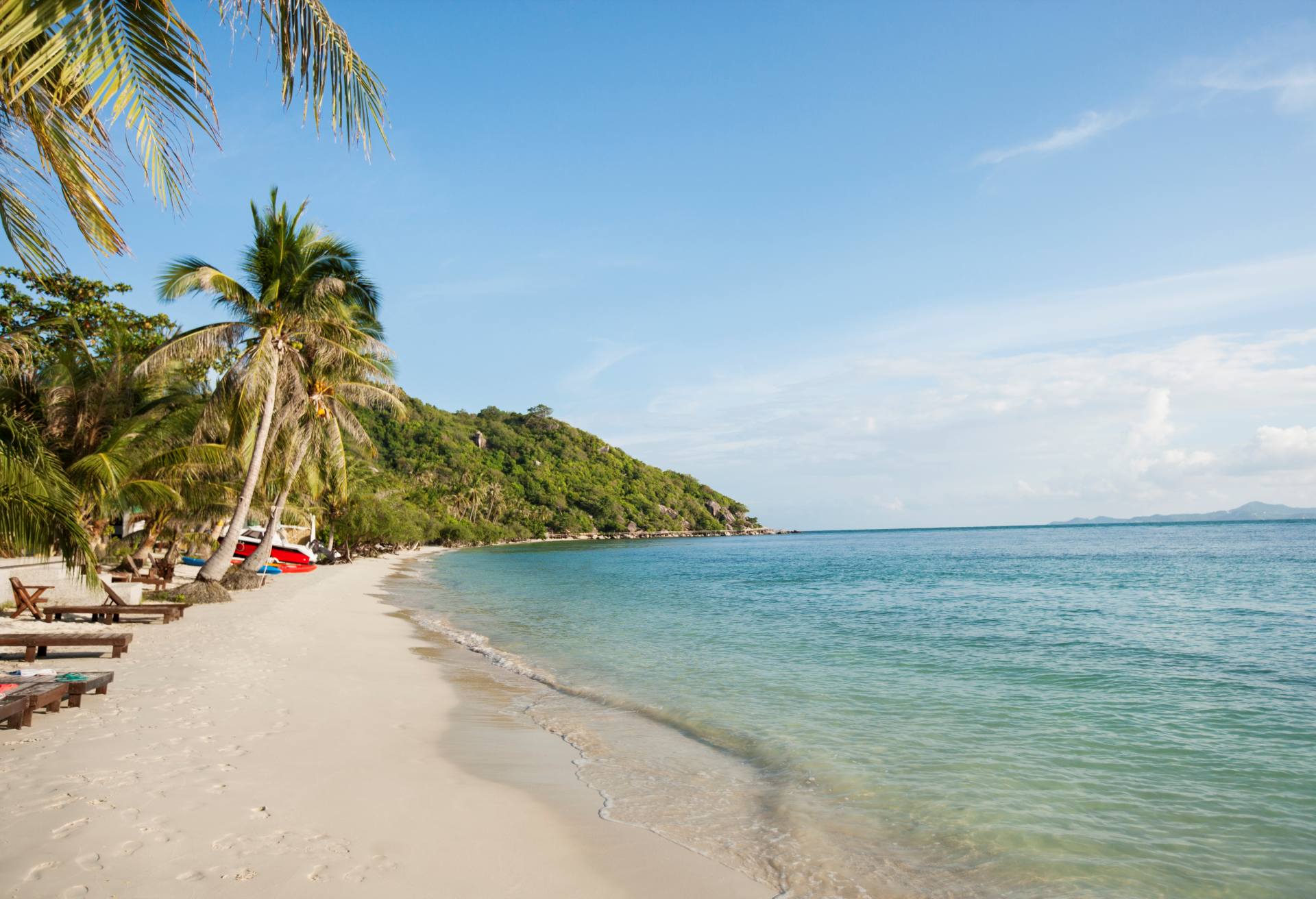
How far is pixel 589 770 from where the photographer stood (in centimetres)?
656

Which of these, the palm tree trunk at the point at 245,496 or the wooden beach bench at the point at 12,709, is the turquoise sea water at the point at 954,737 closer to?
the wooden beach bench at the point at 12,709

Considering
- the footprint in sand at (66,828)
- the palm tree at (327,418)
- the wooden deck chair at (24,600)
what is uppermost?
the palm tree at (327,418)

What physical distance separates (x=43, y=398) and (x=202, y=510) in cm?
975

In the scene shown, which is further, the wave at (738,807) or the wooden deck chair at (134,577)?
the wooden deck chair at (134,577)

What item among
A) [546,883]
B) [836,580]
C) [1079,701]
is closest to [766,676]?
[1079,701]

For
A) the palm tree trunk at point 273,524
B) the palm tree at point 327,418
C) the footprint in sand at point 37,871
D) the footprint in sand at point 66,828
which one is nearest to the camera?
the footprint in sand at point 37,871

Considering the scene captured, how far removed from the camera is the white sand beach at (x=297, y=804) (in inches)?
150

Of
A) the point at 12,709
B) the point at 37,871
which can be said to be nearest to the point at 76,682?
the point at 12,709

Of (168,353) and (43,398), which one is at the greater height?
(168,353)

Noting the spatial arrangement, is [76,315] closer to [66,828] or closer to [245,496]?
[245,496]

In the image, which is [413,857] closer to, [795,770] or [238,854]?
[238,854]

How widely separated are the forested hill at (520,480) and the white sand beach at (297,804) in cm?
6210

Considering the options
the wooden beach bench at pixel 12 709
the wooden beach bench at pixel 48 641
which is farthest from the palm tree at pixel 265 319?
the wooden beach bench at pixel 12 709

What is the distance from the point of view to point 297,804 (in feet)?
15.8
